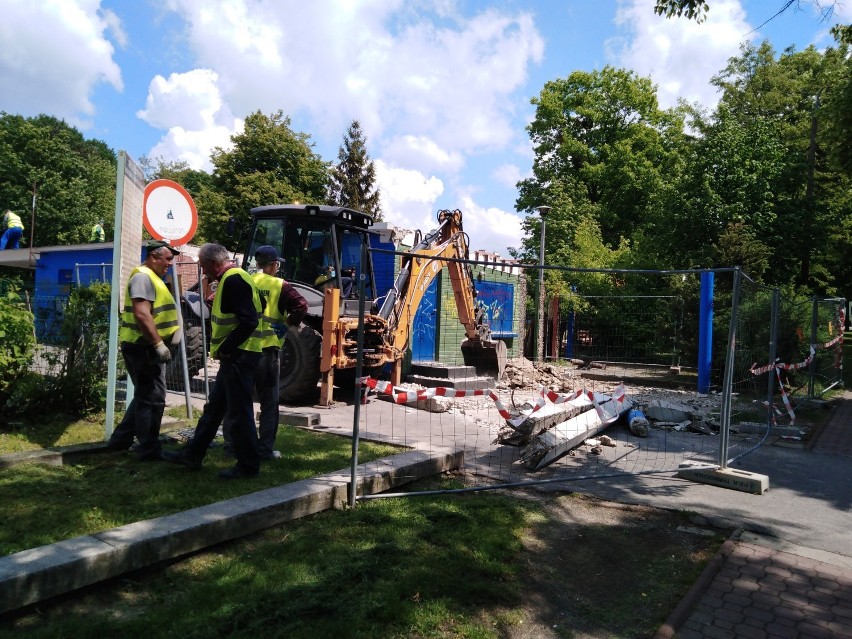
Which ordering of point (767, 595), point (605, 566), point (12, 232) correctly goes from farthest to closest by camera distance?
point (12, 232)
point (605, 566)
point (767, 595)

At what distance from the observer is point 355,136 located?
41562 mm

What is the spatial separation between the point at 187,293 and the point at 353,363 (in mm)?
3280

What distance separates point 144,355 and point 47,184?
125 feet

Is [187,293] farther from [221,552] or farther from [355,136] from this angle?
[355,136]

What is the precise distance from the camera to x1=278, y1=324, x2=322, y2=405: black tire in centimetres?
918

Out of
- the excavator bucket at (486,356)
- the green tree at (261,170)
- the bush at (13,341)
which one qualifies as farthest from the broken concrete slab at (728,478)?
the green tree at (261,170)

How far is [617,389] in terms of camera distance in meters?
8.80

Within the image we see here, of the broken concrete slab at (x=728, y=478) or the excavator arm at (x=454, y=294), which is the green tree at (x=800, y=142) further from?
the broken concrete slab at (x=728, y=478)

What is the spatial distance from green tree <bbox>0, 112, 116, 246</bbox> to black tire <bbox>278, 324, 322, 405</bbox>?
3344cm

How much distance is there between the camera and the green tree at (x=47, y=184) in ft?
119

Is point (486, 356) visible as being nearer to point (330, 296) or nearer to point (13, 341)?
point (330, 296)

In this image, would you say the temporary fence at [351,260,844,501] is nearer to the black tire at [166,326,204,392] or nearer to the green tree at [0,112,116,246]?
the black tire at [166,326,204,392]

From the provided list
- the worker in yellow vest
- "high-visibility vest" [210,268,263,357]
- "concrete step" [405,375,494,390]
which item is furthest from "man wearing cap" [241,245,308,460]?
the worker in yellow vest

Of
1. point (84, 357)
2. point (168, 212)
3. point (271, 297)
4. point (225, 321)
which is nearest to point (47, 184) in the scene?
point (168, 212)
